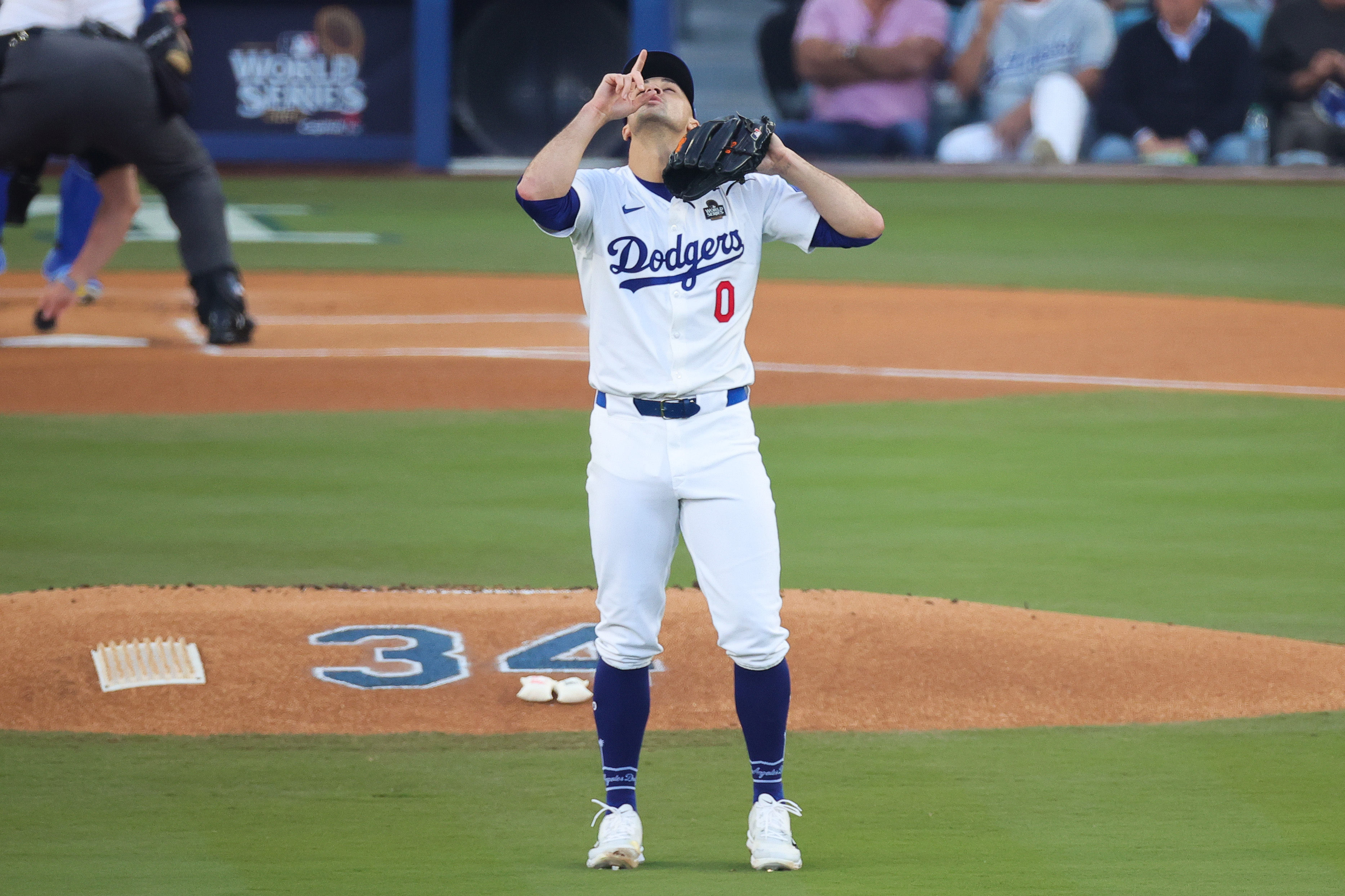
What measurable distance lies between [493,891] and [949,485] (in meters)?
4.67

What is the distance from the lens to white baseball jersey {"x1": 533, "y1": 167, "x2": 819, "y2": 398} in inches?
145

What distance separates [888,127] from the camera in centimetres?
1973

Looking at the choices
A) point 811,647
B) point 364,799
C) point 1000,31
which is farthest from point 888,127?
point 364,799

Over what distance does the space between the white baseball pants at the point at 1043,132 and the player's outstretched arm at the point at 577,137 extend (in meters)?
16.0

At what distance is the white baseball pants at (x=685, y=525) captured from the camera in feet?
12.0

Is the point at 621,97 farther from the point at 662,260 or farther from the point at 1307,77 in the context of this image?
the point at 1307,77

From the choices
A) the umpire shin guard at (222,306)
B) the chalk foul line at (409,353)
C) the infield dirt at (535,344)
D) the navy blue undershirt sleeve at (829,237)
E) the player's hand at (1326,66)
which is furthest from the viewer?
the player's hand at (1326,66)

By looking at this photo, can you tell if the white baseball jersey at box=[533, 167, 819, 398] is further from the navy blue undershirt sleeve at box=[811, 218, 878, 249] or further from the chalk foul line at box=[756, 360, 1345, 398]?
the chalk foul line at box=[756, 360, 1345, 398]

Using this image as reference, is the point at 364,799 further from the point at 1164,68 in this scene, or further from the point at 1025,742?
the point at 1164,68

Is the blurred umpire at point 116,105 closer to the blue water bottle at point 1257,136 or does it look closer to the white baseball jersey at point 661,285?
the white baseball jersey at point 661,285

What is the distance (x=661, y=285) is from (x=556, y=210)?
0.26 metres

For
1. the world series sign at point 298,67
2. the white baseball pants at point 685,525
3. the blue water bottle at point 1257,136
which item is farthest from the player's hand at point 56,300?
the blue water bottle at point 1257,136

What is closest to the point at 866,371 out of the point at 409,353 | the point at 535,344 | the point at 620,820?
the point at 535,344

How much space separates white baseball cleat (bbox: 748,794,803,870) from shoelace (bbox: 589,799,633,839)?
9.3 inches
